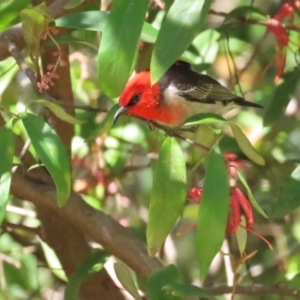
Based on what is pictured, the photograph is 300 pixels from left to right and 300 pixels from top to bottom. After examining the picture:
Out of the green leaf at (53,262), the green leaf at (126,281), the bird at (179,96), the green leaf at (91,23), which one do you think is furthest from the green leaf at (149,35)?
the green leaf at (53,262)

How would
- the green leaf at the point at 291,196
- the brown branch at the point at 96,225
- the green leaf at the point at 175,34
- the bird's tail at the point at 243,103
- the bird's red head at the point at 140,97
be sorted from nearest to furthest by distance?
the green leaf at the point at 175,34 → the green leaf at the point at 291,196 → the brown branch at the point at 96,225 → the bird's red head at the point at 140,97 → the bird's tail at the point at 243,103

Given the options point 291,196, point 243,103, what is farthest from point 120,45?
point 243,103

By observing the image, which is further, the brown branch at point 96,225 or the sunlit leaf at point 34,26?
the brown branch at point 96,225

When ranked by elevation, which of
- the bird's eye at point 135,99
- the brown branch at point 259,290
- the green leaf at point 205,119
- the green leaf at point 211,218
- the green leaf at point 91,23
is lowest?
the brown branch at point 259,290

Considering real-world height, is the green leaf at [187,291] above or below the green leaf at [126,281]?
above

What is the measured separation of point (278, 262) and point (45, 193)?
2.50ft

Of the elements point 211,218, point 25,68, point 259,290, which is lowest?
point 259,290

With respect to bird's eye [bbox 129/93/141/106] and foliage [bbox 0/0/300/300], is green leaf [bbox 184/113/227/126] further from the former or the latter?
bird's eye [bbox 129/93/141/106]

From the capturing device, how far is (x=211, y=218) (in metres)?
0.88

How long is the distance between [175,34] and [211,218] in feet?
0.75

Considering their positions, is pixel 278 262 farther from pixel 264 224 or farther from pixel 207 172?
pixel 207 172

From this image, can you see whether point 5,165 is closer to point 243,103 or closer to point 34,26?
point 34,26

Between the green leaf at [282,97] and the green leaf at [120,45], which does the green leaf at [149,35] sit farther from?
the green leaf at [282,97]

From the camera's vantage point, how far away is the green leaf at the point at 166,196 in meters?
0.92
